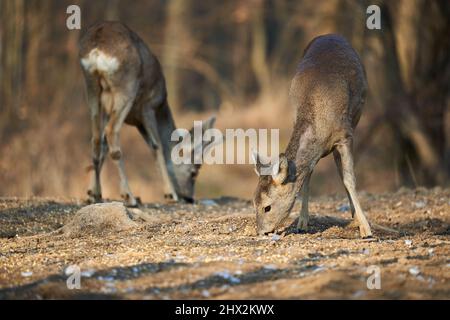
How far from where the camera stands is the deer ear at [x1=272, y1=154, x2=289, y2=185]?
9.25 metres

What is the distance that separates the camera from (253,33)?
125 ft

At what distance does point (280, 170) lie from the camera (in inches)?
367

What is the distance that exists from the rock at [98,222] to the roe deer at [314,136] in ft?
4.79

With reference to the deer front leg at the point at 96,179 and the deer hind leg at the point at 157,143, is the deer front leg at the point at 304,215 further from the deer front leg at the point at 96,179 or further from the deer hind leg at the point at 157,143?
the deer hind leg at the point at 157,143

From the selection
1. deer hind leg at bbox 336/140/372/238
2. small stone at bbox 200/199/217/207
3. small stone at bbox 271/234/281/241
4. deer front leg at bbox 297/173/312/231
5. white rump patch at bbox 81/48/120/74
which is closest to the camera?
small stone at bbox 271/234/281/241

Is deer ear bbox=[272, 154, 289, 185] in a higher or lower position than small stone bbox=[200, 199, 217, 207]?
higher

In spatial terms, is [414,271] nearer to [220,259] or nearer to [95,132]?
[220,259]

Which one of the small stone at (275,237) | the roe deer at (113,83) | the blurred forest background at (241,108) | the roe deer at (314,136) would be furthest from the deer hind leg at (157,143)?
the small stone at (275,237)

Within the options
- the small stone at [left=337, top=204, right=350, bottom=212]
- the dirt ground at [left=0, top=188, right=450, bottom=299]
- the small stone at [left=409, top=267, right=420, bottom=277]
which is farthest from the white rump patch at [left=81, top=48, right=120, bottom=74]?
the small stone at [left=409, top=267, right=420, bottom=277]

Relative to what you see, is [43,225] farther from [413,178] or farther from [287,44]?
[287,44]

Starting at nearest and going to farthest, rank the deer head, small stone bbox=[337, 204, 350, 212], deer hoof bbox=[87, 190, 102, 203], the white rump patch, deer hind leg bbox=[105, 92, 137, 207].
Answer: the deer head, small stone bbox=[337, 204, 350, 212], the white rump patch, deer hind leg bbox=[105, 92, 137, 207], deer hoof bbox=[87, 190, 102, 203]

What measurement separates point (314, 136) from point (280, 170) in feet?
1.77

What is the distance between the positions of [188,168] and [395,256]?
676 cm

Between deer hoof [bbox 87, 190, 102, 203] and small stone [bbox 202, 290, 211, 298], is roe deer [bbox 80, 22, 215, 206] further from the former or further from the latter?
small stone [bbox 202, 290, 211, 298]
